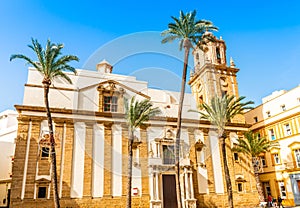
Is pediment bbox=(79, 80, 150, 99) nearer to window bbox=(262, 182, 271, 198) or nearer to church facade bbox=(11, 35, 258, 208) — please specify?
church facade bbox=(11, 35, 258, 208)

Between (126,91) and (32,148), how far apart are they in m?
11.4

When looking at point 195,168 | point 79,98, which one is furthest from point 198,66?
point 79,98

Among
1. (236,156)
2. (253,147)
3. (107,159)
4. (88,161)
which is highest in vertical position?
(253,147)

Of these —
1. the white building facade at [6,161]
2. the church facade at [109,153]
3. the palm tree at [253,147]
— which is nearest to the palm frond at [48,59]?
the church facade at [109,153]

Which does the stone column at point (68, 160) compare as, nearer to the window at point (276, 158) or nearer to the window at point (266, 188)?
the window at point (276, 158)

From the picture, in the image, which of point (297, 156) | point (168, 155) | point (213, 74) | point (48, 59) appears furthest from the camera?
point (213, 74)

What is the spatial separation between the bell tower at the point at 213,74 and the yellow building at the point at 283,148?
544 cm

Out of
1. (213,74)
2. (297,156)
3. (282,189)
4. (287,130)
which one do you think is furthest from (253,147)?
(213,74)

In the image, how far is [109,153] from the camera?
24859 millimetres

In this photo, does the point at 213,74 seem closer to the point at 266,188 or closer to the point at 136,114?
the point at 136,114

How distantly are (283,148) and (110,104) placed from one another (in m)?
21.5

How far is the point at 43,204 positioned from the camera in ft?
70.0

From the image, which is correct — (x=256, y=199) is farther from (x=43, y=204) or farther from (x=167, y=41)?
(x=43, y=204)

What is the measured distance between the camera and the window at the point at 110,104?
27.4m
